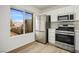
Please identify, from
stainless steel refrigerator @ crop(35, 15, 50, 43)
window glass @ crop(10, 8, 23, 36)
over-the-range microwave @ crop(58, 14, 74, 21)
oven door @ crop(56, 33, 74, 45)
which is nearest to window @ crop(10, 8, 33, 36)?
window glass @ crop(10, 8, 23, 36)

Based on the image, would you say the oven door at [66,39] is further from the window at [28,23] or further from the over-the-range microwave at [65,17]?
the window at [28,23]

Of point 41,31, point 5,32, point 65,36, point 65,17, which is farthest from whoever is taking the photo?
point 41,31

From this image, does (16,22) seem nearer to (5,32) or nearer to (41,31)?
(5,32)

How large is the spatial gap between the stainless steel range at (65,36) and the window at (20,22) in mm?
529

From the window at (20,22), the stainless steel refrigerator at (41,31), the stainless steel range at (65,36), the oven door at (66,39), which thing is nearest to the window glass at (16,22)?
the window at (20,22)

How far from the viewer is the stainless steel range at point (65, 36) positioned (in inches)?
50.9

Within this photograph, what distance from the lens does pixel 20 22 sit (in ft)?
3.32

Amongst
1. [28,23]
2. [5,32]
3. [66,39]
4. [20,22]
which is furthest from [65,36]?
[5,32]

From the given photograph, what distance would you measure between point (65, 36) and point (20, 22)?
91cm

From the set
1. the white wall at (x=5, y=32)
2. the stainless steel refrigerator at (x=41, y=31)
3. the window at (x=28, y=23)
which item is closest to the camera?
the white wall at (x=5, y=32)

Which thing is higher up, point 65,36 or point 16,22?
point 16,22

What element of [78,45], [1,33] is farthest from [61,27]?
[1,33]
